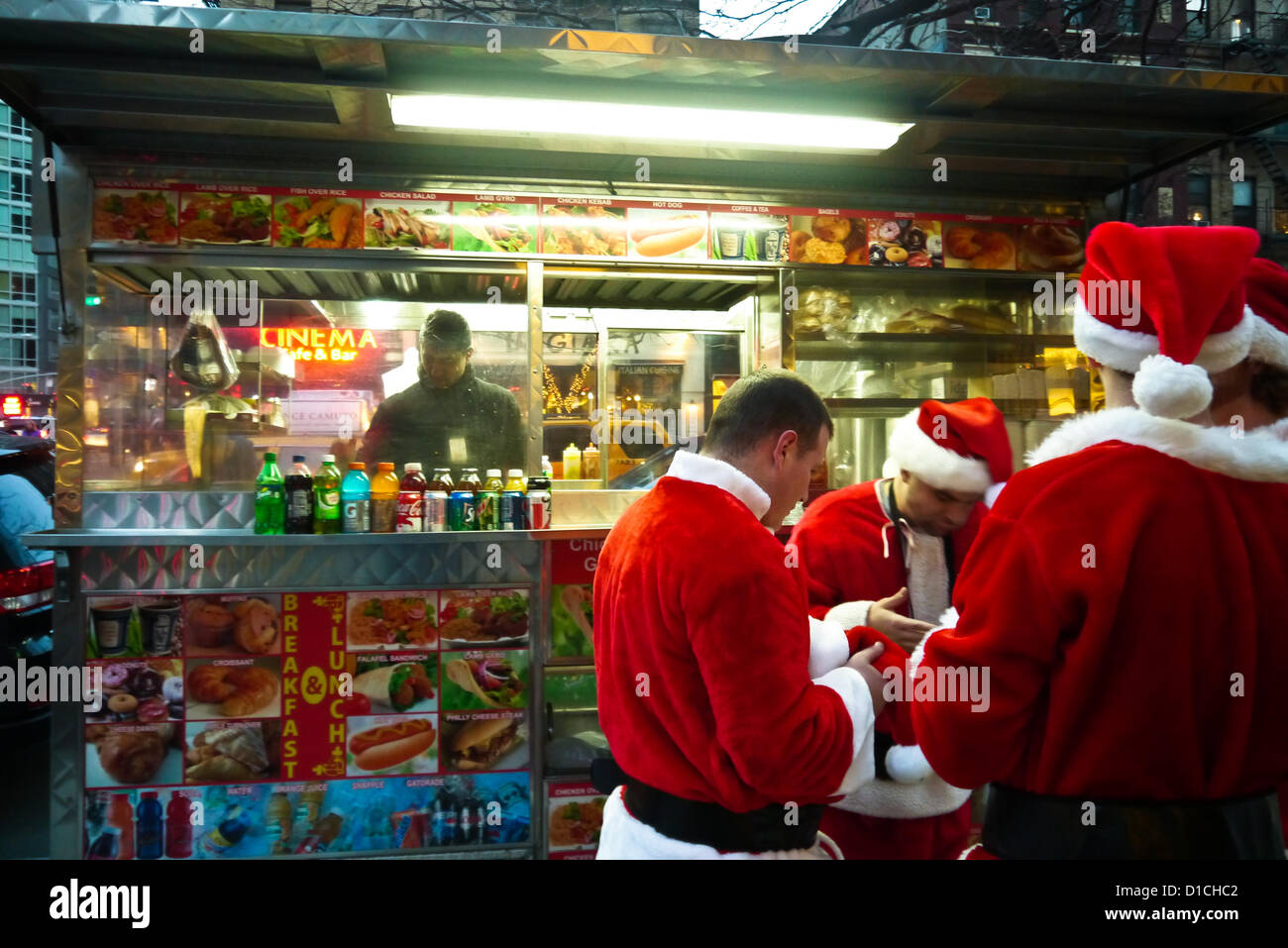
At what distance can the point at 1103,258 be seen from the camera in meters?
1.68

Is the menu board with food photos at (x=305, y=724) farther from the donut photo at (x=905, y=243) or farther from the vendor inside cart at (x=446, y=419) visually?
the donut photo at (x=905, y=243)

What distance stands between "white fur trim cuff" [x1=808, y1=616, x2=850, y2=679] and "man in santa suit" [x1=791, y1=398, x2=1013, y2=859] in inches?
15.8

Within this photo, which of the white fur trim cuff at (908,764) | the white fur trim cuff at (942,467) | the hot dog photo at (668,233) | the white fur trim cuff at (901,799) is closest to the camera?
the white fur trim cuff at (908,764)

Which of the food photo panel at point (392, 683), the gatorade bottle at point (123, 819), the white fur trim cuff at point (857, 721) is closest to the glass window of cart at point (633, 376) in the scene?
the food photo panel at point (392, 683)

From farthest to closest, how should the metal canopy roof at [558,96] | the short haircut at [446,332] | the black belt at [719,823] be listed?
the short haircut at [446,332] < the metal canopy roof at [558,96] < the black belt at [719,823]

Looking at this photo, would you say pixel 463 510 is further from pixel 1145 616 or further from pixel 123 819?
pixel 1145 616

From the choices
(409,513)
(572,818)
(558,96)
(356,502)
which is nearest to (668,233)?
(558,96)

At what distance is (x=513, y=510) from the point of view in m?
4.57

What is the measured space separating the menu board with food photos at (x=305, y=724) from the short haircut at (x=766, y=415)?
106 inches

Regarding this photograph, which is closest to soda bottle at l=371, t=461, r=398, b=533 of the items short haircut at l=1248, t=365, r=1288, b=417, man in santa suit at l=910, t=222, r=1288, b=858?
man in santa suit at l=910, t=222, r=1288, b=858

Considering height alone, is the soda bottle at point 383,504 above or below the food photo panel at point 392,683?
above

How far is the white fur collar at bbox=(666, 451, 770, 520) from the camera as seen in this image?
2107 mm

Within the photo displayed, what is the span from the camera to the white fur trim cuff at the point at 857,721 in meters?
2.05

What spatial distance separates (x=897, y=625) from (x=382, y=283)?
13.4 feet
